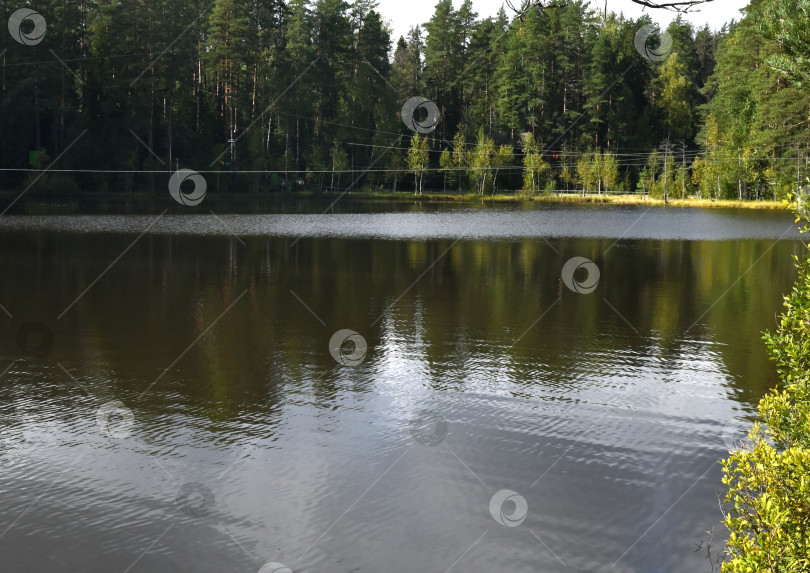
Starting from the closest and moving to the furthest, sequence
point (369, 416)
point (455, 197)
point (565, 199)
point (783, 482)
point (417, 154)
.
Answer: point (783, 482) → point (369, 416) → point (565, 199) → point (417, 154) → point (455, 197)

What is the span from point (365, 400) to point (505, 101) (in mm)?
92881

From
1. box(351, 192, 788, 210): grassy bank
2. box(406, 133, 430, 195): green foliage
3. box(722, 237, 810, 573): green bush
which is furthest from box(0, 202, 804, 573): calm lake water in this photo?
box(406, 133, 430, 195): green foliage

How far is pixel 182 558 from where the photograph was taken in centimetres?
803

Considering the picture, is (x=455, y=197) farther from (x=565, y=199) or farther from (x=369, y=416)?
(x=369, y=416)

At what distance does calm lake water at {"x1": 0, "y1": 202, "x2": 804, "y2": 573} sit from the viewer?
8.45m

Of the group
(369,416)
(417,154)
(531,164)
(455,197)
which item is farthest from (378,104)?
(369,416)

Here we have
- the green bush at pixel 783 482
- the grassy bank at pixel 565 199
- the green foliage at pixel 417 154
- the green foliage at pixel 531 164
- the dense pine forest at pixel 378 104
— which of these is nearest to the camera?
the green bush at pixel 783 482

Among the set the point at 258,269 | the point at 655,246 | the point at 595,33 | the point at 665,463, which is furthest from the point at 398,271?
the point at 595,33

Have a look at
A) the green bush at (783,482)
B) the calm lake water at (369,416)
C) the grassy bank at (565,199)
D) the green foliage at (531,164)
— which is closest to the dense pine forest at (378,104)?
the green foliage at (531,164)

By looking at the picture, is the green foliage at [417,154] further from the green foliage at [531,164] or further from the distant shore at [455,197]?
the green foliage at [531,164]

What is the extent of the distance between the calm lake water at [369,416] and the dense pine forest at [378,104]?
4424cm

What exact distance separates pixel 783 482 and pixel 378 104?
93765 millimetres

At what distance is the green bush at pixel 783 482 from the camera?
200 inches

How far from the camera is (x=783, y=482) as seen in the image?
541 centimetres
